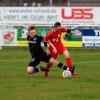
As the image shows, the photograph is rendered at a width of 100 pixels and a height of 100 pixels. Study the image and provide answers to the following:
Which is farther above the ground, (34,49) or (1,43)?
(34,49)

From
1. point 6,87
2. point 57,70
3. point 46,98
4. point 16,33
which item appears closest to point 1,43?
point 16,33

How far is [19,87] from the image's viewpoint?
47.5 feet

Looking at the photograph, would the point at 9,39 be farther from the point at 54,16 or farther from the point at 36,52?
the point at 36,52

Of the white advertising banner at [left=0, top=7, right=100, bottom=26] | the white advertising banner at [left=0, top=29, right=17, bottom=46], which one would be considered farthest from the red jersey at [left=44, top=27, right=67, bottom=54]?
the white advertising banner at [left=0, top=7, right=100, bottom=26]

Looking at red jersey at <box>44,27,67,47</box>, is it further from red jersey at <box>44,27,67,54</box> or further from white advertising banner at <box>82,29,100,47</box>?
white advertising banner at <box>82,29,100,47</box>

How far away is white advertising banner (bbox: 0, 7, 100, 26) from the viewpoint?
3691 centimetres

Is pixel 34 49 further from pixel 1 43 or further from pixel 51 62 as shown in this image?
pixel 1 43

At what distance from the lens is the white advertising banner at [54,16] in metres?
36.9

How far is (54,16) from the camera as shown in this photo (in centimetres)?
3706

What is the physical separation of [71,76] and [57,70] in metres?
3.13

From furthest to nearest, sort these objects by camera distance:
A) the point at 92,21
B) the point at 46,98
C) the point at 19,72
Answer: the point at 92,21 → the point at 19,72 → the point at 46,98

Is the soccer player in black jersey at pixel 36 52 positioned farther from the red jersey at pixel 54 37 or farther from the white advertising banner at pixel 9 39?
the white advertising banner at pixel 9 39

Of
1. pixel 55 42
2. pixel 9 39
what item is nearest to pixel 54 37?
pixel 55 42

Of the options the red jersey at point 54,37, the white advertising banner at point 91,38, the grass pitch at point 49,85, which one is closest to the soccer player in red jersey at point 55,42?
→ the red jersey at point 54,37
